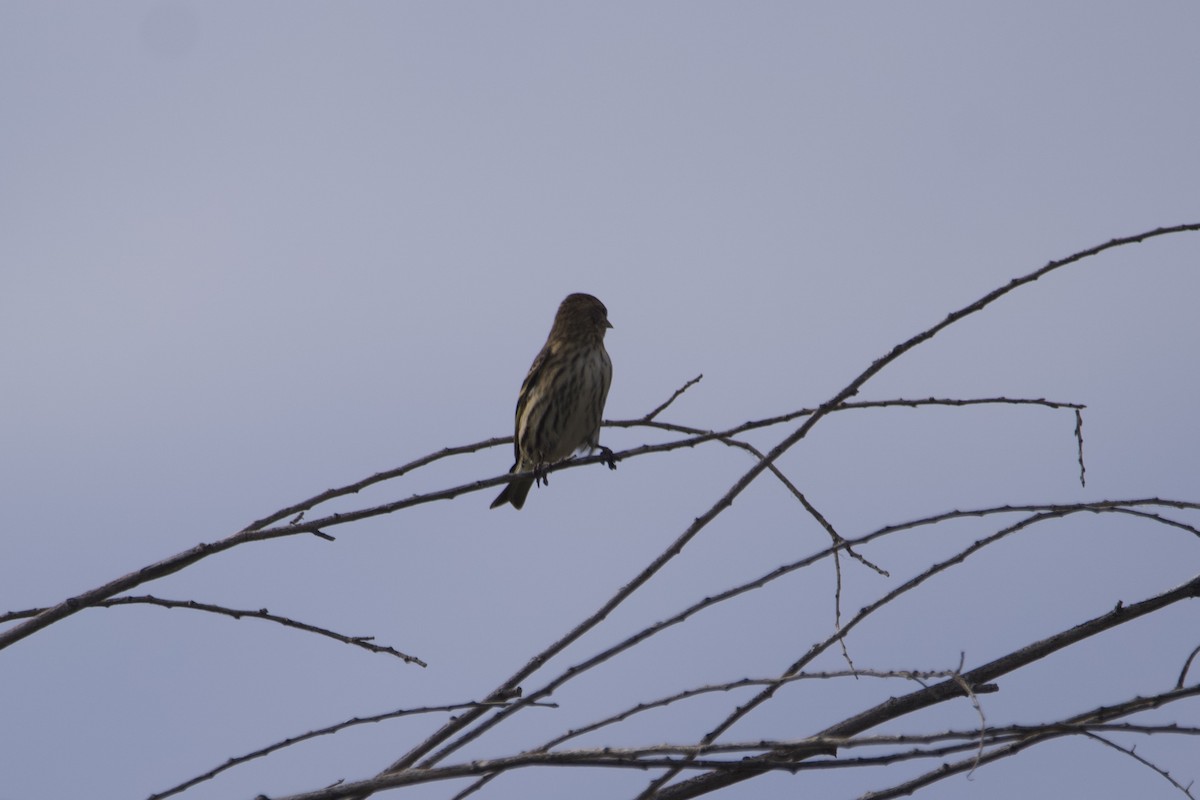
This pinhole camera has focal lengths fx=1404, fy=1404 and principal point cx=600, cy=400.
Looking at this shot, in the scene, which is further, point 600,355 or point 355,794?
point 600,355

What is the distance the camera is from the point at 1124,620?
3.25 metres

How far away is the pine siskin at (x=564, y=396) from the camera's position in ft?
32.5

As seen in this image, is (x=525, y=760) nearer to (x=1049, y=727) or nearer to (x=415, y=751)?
(x=415, y=751)

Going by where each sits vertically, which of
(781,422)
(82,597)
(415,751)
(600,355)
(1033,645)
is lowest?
(415,751)

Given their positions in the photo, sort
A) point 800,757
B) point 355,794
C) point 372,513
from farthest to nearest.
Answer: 1. point 372,513
2. point 800,757
3. point 355,794

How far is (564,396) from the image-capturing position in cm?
990

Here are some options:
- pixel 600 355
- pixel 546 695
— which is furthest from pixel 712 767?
pixel 600 355

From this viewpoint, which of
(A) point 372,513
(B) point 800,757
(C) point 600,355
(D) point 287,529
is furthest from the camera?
(C) point 600,355

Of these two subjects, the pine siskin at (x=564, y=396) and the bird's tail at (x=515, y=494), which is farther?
the bird's tail at (x=515, y=494)

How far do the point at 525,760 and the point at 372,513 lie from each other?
4.95ft

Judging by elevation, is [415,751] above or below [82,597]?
below

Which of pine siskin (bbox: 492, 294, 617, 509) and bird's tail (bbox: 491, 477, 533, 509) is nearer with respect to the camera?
pine siskin (bbox: 492, 294, 617, 509)

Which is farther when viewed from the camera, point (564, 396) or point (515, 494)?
point (515, 494)

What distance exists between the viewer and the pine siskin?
989 cm
